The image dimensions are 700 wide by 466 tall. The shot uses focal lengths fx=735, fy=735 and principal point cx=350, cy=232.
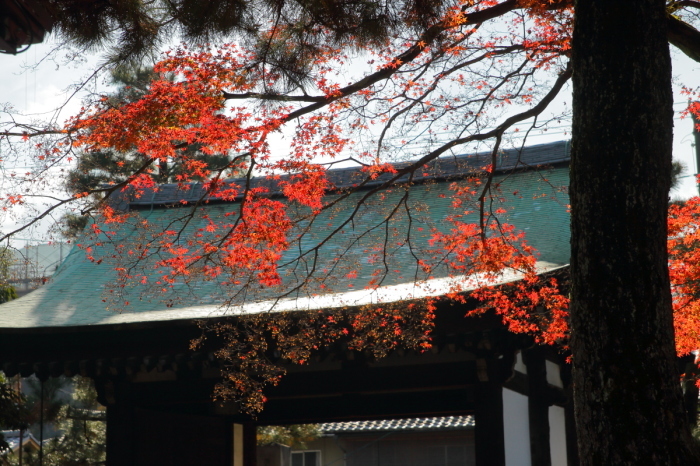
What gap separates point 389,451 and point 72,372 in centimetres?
1144

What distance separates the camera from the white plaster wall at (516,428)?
7.13 m

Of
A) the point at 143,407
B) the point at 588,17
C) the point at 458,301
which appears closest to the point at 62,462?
the point at 143,407

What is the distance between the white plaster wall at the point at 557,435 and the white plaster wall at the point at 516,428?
40 cm

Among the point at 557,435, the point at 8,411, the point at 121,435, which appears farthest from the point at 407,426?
the point at 8,411

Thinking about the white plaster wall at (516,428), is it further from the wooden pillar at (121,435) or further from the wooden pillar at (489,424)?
the wooden pillar at (121,435)

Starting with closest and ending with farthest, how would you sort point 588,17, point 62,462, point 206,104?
1. point 588,17
2. point 206,104
3. point 62,462

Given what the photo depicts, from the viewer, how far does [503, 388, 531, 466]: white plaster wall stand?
Answer: 23.4 ft

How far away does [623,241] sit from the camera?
3.49m

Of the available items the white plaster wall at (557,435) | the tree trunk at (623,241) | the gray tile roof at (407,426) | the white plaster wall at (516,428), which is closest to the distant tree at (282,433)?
the gray tile roof at (407,426)

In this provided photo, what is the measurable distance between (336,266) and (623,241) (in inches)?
194

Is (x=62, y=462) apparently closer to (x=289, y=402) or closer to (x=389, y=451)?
(x=289, y=402)

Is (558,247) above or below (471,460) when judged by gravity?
above

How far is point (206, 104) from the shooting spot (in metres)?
5.66

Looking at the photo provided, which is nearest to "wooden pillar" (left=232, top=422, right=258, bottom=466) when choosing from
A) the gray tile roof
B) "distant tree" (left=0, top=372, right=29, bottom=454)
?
"distant tree" (left=0, top=372, right=29, bottom=454)
